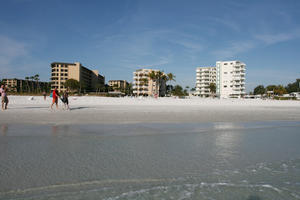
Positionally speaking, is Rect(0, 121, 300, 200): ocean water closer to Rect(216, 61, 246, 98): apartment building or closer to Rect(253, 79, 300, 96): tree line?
Rect(216, 61, 246, 98): apartment building

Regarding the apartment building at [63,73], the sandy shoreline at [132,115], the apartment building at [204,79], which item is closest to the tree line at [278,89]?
the apartment building at [204,79]

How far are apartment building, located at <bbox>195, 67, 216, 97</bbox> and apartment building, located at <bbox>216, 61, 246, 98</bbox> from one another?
382 inches

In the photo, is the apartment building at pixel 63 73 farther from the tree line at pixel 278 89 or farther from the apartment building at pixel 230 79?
the tree line at pixel 278 89

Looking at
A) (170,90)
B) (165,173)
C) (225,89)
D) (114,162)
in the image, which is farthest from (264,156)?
(170,90)

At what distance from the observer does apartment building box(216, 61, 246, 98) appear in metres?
106

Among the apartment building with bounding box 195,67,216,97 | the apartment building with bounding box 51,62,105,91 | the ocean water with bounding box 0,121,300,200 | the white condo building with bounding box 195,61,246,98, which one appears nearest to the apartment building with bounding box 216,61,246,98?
the white condo building with bounding box 195,61,246,98

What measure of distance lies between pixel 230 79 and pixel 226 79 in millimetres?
2167

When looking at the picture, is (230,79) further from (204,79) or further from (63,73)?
(63,73)

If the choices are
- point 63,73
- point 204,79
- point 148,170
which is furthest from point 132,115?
point 63,73

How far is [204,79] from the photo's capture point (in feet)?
410

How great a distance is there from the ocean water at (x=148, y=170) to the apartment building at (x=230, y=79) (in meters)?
109

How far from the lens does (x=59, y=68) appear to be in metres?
123

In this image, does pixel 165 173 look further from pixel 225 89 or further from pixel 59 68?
pixel 59 68

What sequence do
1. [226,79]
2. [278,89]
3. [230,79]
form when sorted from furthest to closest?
[226,79], [230,79], [278,89]
